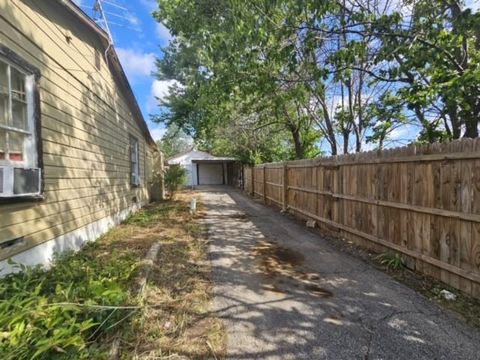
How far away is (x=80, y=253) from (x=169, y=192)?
12059mm

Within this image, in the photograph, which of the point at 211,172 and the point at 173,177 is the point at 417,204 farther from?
the point at 211,172

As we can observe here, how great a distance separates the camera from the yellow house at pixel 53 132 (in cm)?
354

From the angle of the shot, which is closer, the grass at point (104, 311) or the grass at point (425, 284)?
the grass at point (104, 311)

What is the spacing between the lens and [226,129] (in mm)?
18953

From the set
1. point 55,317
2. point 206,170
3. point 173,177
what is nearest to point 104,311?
point 55,317

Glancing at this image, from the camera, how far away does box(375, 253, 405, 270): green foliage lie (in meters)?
4.49

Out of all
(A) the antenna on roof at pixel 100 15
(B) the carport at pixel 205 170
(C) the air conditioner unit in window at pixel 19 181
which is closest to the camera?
(C) the air conditioner unit in window at pixel 19 181

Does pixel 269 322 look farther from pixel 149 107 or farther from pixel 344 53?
pixel 149 107

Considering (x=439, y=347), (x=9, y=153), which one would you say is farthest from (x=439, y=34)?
(x=9, y=153)

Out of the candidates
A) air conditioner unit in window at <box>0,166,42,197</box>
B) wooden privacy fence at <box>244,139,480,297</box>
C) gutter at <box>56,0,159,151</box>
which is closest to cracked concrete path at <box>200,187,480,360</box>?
wooden privacy fence at <box>244,139,480,297</box>

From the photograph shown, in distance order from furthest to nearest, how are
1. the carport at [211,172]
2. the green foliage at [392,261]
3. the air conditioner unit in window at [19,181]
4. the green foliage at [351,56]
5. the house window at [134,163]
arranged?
1. the carport at [211,172]
2. the house window at [134,163]
3. the green foliage at [351,56]
4. the green foliage at [392,261]
5. the air conditioner unit in window at [19,181]

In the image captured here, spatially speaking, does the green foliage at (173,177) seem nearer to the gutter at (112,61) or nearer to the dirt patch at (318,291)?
the gutter at (112,61)

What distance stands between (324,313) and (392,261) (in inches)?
78.3

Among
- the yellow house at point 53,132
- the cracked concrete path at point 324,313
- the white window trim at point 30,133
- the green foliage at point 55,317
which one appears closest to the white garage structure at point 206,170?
the yellow house at point 53,132
